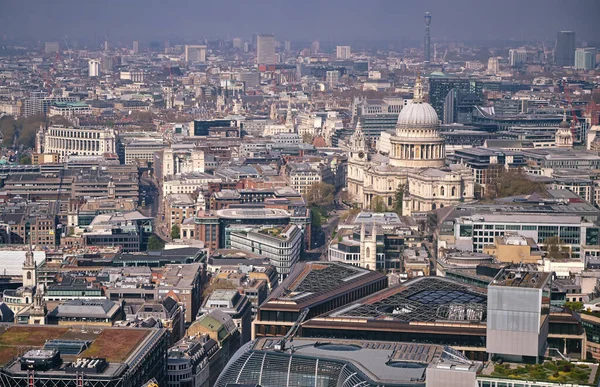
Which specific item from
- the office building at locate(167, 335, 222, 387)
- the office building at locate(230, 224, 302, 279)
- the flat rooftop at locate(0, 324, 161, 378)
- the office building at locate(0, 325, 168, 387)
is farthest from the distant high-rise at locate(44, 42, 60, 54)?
the office building at locate(0, 325, 168, 387)

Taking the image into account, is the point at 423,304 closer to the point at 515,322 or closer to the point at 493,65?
the point at 515,322

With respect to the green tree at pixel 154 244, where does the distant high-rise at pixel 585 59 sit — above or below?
above

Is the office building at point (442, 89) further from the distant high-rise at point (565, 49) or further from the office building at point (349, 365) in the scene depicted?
the office building at point (349, 365)

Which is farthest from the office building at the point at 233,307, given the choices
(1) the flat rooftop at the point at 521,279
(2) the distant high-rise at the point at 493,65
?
(2) the distant high-rise at the point at 493,65

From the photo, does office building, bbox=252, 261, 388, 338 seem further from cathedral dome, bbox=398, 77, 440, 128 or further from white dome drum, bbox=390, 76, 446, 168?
cathedral dome, bbox=398, 77, 440, 128

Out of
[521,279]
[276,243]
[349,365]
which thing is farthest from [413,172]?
[349,365]

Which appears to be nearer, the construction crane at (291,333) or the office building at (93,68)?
the construction crane at (291,333)

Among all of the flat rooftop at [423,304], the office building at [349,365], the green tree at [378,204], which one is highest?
the flat rooftop at [423,304]
